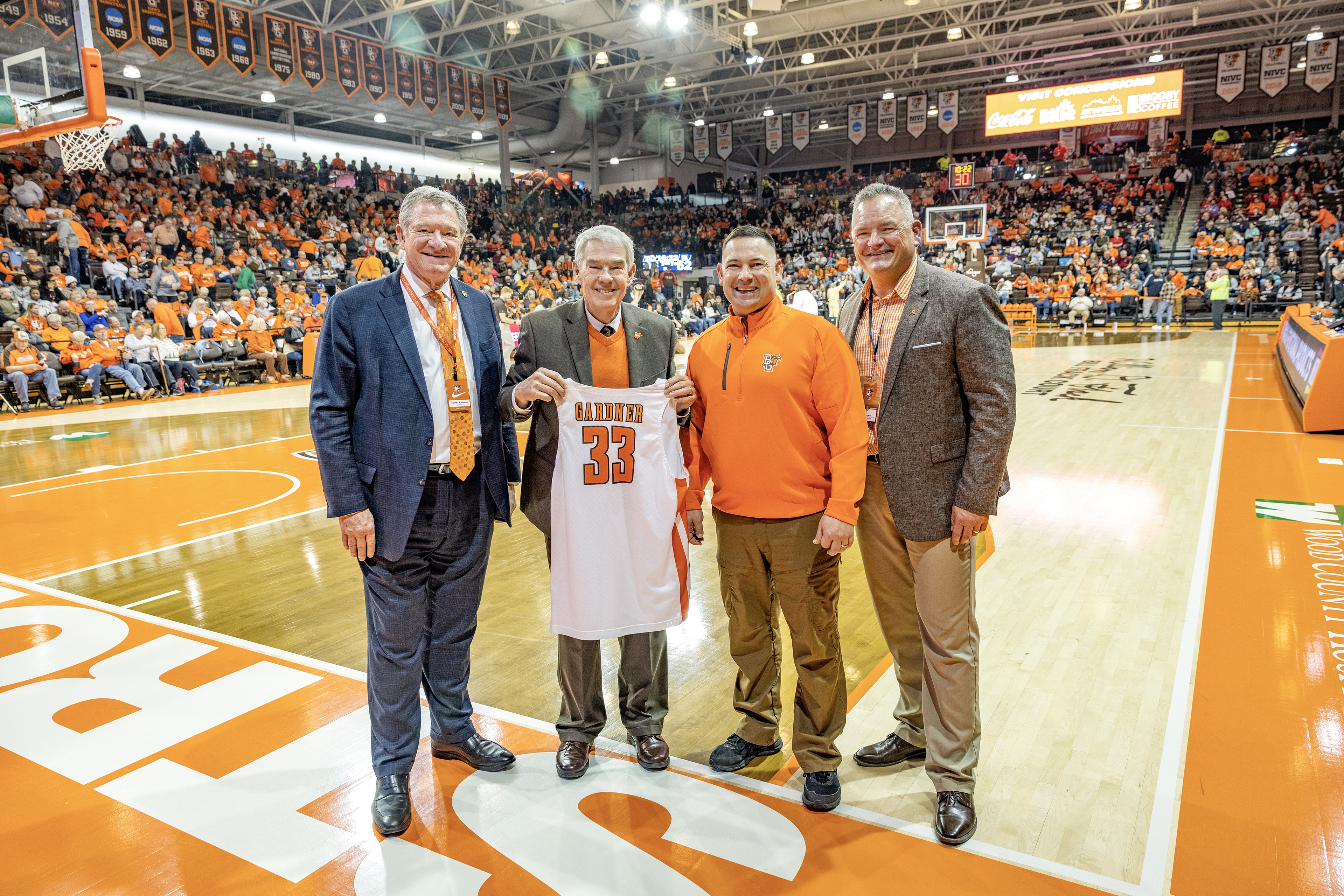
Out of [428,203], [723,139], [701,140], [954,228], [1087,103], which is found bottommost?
[428,203]

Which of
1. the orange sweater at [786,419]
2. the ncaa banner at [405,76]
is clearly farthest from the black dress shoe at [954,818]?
the ncaa banner at [405,76]

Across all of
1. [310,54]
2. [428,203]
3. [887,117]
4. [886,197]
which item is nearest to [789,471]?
[886,197]

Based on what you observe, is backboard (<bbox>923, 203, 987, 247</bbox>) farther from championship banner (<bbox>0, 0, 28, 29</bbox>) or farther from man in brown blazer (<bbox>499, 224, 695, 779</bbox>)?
man in brown blazer (<bbox>499, 224, 695, 779</bbox>)

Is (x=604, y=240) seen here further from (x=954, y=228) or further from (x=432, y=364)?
(x=954, y=228)

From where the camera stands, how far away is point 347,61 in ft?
55.6

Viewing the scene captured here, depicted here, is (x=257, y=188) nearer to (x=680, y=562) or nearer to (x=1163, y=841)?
(x=680, y=562)

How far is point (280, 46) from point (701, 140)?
1645 centimetres

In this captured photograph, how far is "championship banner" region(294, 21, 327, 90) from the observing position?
1591cm

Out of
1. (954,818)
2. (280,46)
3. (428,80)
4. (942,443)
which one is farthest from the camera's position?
(428,80)

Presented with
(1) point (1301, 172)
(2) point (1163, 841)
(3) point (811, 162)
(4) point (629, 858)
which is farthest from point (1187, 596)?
(3) point (811, 162)

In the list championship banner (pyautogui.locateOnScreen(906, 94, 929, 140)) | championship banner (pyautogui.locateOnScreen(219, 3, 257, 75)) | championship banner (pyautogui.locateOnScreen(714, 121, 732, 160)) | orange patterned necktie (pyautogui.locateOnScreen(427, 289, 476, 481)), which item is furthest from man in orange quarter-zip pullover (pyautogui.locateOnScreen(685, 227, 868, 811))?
championship banner (pyautogui.locateOnScreen(714, 121, 732, 160))

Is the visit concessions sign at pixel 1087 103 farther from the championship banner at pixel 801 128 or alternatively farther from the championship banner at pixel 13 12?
the championship banner at pixel 13 12

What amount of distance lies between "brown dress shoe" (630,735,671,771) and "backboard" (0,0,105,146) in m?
6.32

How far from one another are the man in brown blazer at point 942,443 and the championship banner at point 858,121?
25.4m
